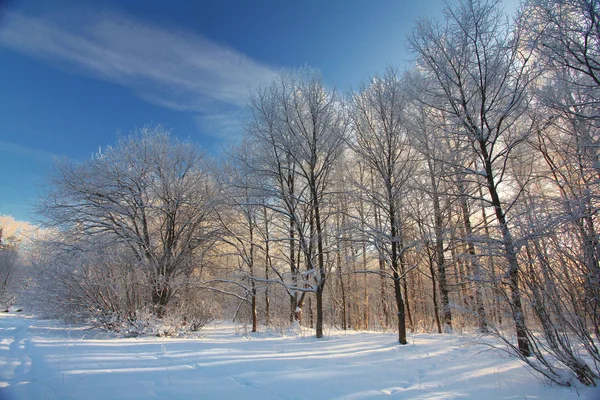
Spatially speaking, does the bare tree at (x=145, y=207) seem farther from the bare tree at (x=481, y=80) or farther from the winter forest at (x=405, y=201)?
the bare tree at (x=481, y=80)

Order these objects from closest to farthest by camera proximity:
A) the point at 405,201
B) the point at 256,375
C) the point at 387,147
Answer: the point at 256,375, the point at 387,147, the point at 405,201

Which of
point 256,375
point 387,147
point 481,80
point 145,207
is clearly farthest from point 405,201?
point 145,207

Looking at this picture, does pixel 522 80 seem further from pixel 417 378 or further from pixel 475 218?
pixel 475 218

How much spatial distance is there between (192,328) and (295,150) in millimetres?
Answer: 9380

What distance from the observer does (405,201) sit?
39.5 feet

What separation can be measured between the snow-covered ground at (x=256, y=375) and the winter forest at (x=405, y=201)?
71 cm

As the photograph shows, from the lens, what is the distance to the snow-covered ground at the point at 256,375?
11.8 feet

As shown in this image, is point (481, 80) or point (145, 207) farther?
point (145, 207)

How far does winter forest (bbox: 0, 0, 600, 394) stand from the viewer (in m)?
4.59

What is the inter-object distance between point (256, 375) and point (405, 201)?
9.60 meters

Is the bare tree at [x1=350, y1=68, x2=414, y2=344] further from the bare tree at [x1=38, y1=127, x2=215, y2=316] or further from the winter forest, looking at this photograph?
the bare tree at [x1=38, y1=127, x2=215, y2=316]

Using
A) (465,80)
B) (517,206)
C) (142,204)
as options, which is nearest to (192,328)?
(142,204)

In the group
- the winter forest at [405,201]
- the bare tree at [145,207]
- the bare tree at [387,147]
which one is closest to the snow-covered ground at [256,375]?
the winter forest at [405,201]

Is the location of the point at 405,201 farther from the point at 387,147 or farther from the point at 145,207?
the point at 145,207
